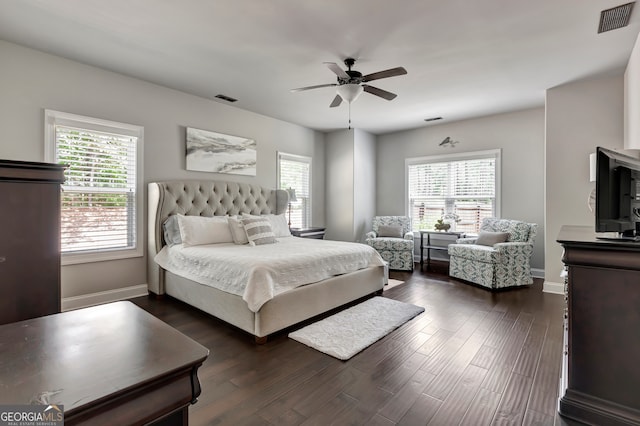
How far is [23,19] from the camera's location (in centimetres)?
263

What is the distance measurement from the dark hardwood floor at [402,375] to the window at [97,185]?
1124 millimetres

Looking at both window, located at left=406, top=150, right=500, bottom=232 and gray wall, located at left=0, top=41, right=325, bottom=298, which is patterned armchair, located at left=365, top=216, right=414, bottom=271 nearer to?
window, located at left=406, top=150, right=500, bottom=232

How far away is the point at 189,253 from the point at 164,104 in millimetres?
2129

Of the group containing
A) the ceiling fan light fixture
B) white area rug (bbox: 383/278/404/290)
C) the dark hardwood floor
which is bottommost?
the dark hardwood floor

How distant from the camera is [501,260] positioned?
14.1 ft

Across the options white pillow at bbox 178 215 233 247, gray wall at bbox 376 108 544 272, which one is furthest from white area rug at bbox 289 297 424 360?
gray wall at bbox 376 108 544 272

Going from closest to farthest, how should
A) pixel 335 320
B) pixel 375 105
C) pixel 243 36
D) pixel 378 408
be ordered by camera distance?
pixel 378 408 → pixel 243 36 → pixel 335 320 → pixel 375 105

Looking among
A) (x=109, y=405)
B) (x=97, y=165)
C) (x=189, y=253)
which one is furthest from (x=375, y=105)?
(x=109, y=405)

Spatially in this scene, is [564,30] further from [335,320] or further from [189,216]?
[189,216]

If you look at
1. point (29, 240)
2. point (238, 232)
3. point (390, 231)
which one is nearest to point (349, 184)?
point (390, 231)

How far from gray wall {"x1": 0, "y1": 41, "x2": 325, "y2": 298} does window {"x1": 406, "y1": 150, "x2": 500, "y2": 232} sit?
3.20m

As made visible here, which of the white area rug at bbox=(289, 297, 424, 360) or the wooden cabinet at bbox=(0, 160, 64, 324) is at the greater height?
the wooden cabinet at bbox=(0, 160, 64, 324)

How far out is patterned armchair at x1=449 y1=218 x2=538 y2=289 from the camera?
4297 mm

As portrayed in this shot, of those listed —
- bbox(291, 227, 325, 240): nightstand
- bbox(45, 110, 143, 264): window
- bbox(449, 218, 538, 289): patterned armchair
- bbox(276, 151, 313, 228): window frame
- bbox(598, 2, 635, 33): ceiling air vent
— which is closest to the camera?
bbox(598, 2, 635, 33): ceiling air vent
